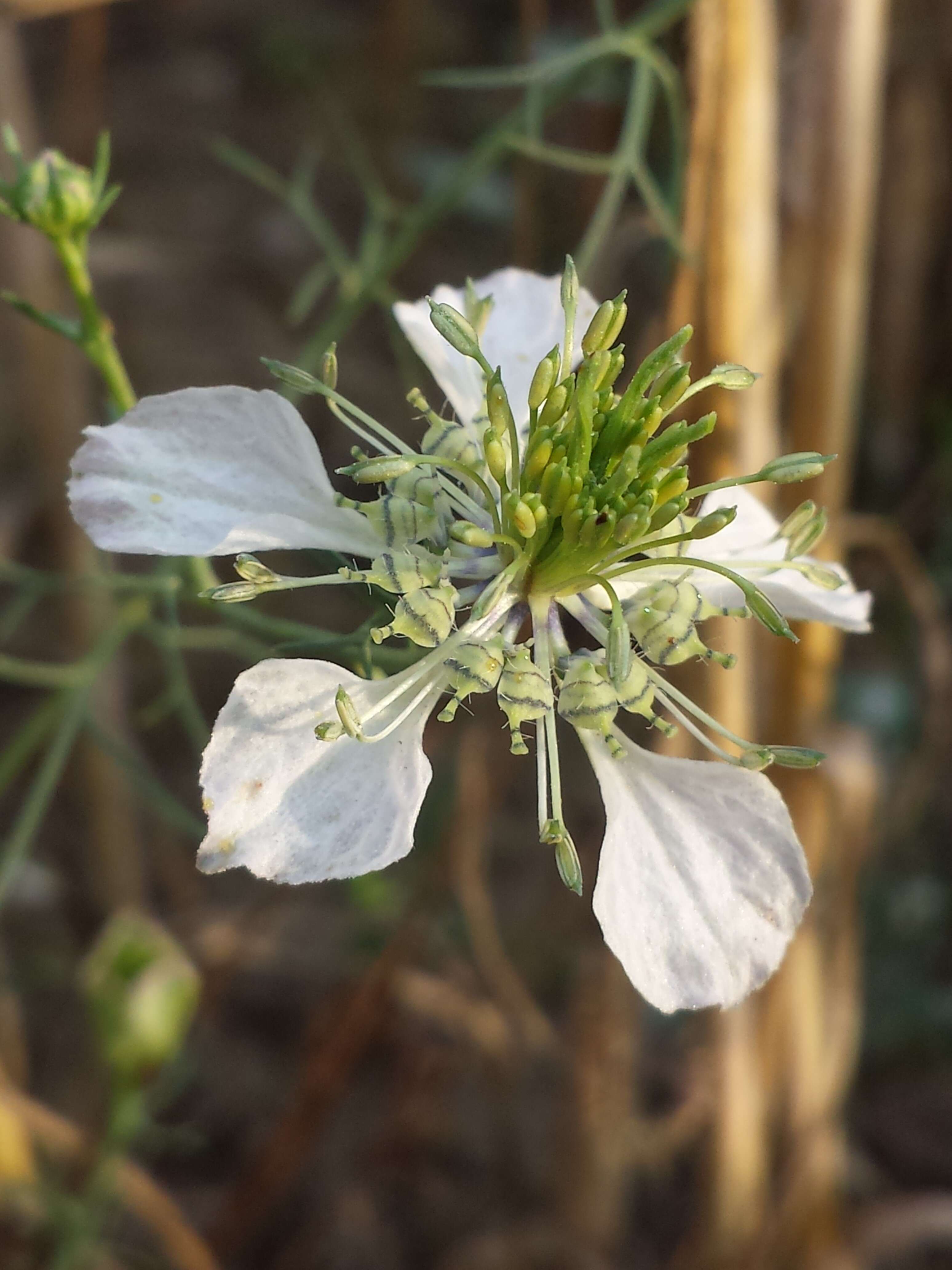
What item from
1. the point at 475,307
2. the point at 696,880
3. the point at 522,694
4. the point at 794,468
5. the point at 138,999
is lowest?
the point at 138,999

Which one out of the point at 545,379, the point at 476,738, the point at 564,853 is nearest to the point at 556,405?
the point at 545,379

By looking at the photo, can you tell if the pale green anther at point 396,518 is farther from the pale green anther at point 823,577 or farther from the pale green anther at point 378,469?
the pale green anther at point 823,577

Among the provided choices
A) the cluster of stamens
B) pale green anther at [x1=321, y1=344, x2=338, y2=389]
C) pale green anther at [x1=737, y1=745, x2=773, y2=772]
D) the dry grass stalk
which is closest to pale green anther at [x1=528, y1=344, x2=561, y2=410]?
the cluster of stamens

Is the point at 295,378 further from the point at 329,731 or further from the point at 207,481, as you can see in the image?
the point at 329,731

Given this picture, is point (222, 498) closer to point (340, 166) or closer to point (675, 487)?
point (675, 487)

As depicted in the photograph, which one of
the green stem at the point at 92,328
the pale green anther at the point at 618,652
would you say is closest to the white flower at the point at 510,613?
the pale green anther at the point at 618,652
